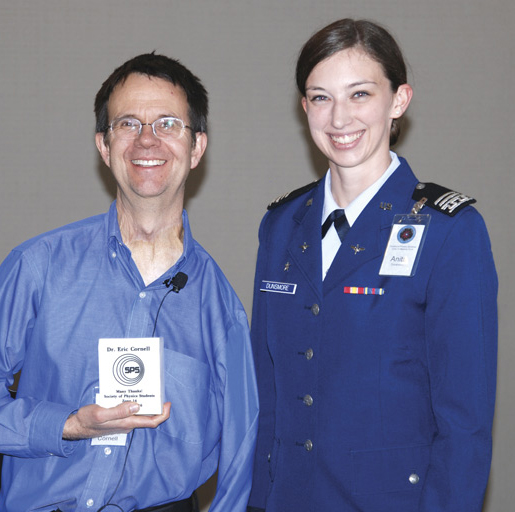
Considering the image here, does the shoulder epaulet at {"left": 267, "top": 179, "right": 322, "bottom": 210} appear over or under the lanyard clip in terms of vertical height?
over

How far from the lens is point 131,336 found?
6.98 ft

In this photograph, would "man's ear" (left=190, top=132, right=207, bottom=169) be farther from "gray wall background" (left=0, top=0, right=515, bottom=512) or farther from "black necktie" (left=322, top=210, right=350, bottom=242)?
"gray wall background" (left=0, top=0, right=515, bottom=512)

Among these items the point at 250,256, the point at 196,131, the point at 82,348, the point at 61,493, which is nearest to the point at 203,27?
the point at 250,256

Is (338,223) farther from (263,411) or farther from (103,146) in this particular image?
(103,146)

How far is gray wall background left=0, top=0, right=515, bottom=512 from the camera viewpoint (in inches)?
163

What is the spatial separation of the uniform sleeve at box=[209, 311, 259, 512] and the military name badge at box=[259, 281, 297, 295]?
8.4 inches

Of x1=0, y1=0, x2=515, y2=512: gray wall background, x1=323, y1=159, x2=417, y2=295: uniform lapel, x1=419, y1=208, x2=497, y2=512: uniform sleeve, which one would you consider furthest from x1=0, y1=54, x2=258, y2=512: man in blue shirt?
x1=0, y1=0, x2=515, y2=512: gray wall background

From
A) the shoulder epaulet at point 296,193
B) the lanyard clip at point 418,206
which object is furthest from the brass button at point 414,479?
the shoulder epaulet at point 296,193

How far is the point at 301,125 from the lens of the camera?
4355 millimetres

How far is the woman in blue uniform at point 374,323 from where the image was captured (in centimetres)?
188

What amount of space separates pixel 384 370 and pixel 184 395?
2.07 feet

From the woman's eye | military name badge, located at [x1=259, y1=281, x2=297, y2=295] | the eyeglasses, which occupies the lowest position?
military name badge, located at [x1=259, y1=281, x2=297, y2=295]

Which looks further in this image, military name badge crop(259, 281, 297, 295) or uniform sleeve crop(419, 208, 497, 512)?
military name badge crop(259, 281, 297, 295)

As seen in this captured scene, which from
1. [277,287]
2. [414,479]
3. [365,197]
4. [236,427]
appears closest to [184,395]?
[236,427]
